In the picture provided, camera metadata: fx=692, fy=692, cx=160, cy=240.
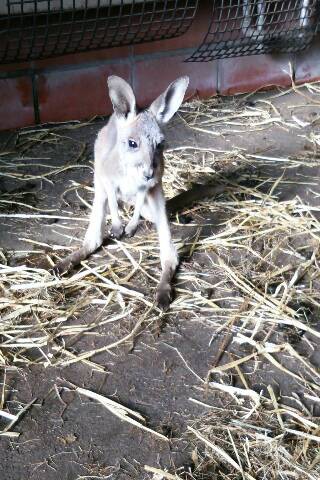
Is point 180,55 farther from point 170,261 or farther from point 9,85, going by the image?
point 170,261

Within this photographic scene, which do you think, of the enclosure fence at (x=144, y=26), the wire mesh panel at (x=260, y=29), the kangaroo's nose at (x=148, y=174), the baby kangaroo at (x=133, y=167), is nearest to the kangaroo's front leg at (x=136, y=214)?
the baby kangaroo at (x=133, y=167)

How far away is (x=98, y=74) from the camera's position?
4.14 meters

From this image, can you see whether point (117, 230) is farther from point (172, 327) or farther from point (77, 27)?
point (77, 27)

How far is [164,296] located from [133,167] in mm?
500

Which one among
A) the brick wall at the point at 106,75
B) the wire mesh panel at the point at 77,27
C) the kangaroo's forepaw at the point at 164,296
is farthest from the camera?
the brick wall at the point at 106,75

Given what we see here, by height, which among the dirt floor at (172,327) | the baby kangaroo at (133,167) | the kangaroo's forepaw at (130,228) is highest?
the baby kangaroo at (133,167)

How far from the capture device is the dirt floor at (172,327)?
6.55 ft

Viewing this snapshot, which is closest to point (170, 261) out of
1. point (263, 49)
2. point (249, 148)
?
point (249, 148)

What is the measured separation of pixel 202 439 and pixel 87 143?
227 cm

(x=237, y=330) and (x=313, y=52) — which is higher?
(x=313, y=52)

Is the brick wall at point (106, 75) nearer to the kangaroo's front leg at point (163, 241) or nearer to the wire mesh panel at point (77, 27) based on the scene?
the wire mesh panel at point (77, 27)

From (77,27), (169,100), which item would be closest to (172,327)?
(169,100)

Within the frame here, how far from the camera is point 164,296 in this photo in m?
2.62

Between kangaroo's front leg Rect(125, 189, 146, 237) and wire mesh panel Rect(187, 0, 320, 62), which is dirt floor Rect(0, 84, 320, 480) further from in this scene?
wire mesh panel Rect(187, 0, 320, 62)
